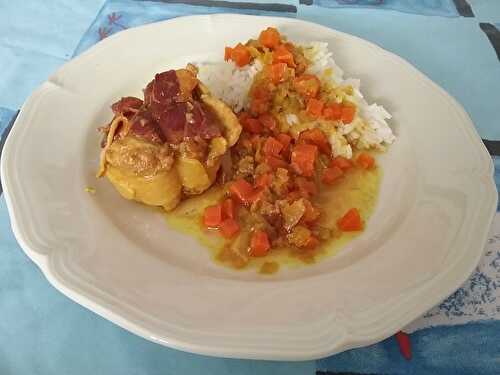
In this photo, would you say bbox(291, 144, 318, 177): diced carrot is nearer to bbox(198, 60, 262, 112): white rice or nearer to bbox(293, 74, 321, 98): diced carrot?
bbox(293, 74, 321, 98): diced carrot

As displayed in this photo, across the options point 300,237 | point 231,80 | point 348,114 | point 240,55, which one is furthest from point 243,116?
point 300,237

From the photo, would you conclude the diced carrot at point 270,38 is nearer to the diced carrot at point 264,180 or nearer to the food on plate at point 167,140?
the food on plate at point 167,140

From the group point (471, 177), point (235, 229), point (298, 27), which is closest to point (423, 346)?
point (471, 177)

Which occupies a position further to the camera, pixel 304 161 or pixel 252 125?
pixel 252 125

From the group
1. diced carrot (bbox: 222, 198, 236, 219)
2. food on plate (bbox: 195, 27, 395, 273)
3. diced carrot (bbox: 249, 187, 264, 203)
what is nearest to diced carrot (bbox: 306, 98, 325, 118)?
food on plate (bbox: 195, 27, 395, 273)

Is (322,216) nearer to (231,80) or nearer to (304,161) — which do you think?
(304,161)

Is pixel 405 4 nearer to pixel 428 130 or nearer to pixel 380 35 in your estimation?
pixel 380 35

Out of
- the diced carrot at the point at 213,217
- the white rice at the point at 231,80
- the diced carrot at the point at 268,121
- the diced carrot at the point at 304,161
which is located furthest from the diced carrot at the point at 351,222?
the white rice at the point at 231,80
